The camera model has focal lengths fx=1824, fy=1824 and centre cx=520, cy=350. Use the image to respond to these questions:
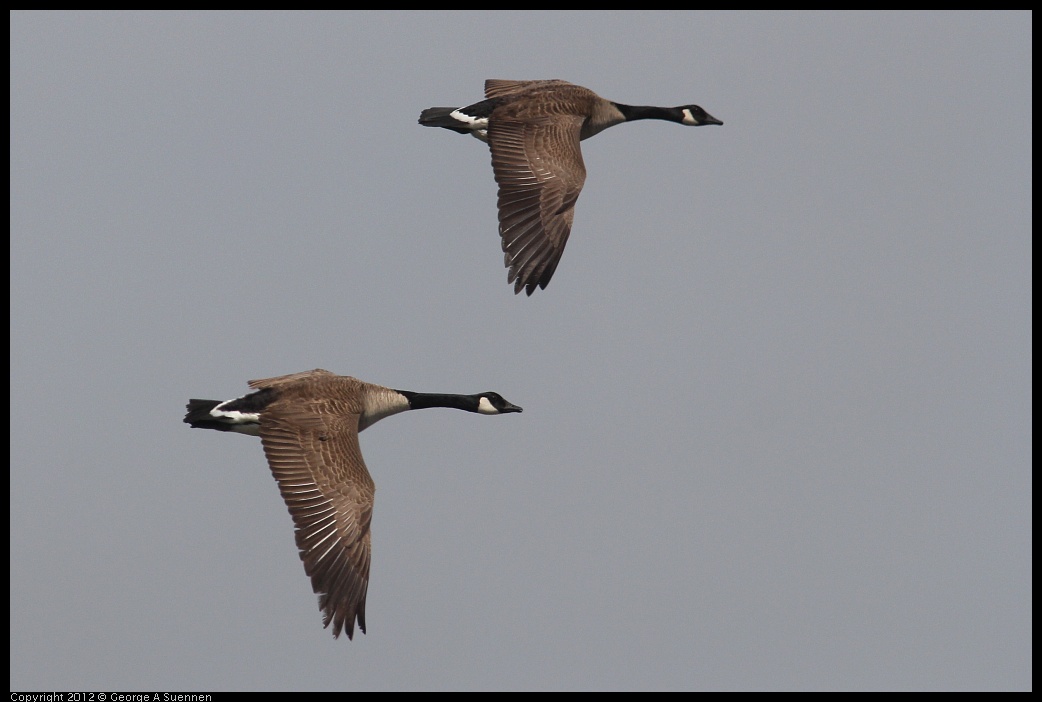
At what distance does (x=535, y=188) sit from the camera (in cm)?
2191

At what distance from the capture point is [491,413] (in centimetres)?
2369

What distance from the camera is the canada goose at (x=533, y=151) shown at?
2138 cm

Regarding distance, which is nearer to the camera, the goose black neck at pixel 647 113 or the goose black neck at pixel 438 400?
the goose black neck at pixel 438 400

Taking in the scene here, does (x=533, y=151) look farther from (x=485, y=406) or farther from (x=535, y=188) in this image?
(x=485, y=406)

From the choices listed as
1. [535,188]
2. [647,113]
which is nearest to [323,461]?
[535,188]

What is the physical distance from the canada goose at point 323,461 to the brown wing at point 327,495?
0.01 metres

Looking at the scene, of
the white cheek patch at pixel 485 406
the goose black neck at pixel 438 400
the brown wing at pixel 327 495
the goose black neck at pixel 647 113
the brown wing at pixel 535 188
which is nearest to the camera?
the brown wing at pixel 327 495

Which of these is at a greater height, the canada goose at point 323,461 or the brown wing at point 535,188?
the brown wing at point 535,188

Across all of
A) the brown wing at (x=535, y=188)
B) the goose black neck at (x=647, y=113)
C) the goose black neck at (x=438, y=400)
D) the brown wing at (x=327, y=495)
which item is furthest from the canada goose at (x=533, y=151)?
the brown wing at (x=327, y=495)

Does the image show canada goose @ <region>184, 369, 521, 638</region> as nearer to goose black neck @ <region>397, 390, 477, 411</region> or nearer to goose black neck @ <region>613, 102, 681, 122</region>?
goose black neck @ <region>397, 390, 477, 411</region>

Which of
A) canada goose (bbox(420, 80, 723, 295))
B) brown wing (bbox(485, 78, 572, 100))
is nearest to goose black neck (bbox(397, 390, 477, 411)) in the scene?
canada goose (bbox(420, 80, 723, 295))

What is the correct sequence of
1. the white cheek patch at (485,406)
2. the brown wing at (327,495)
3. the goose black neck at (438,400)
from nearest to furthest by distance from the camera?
the brown wing at (327,495) < the goose black neck at (438,400) < the white cheek patch at (485,406)

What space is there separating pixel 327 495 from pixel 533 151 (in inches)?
211

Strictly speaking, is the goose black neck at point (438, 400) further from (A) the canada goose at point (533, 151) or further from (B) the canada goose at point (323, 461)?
(A) the canada goose at point (533, 151)
